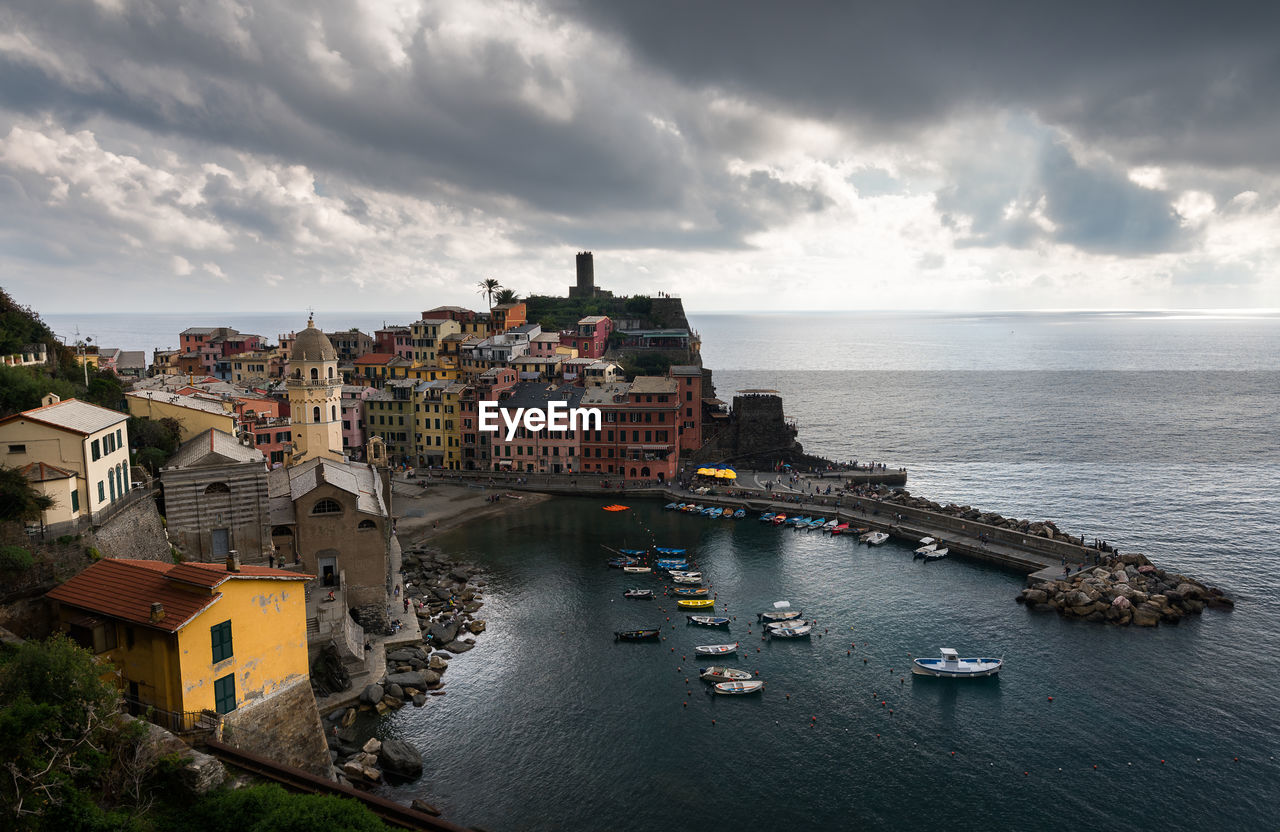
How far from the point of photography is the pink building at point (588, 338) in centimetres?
13150

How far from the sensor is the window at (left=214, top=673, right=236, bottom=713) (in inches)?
1072

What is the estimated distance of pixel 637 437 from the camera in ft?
307

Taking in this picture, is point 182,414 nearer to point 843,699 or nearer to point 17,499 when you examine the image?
point 17,499

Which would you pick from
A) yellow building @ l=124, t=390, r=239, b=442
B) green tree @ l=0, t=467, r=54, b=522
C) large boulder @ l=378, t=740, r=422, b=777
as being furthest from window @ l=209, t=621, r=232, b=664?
yellow building @ l=124, t=390, r=239, b=442

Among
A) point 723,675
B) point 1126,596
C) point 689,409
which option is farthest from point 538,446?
point 1126,596

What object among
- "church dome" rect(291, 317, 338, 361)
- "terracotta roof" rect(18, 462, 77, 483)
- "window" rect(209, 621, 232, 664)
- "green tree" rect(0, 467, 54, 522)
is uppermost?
"church dome" rect(291, 317, 338, 361)

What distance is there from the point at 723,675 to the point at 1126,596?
3164cm

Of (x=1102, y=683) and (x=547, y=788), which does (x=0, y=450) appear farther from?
(x=1102, y=683)

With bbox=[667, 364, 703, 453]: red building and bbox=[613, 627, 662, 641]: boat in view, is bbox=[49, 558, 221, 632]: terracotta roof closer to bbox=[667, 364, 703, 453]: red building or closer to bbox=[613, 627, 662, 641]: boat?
bbox=[613, 627, 662, 641]: boat

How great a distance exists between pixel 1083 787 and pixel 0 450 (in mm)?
52699

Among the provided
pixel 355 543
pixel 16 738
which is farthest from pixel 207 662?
pixel 355 543

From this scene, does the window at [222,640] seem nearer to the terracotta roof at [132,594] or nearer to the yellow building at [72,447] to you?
the terracotta roof at [132,594]

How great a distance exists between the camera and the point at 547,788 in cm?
3588

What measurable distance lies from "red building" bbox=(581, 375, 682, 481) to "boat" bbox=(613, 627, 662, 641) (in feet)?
136
